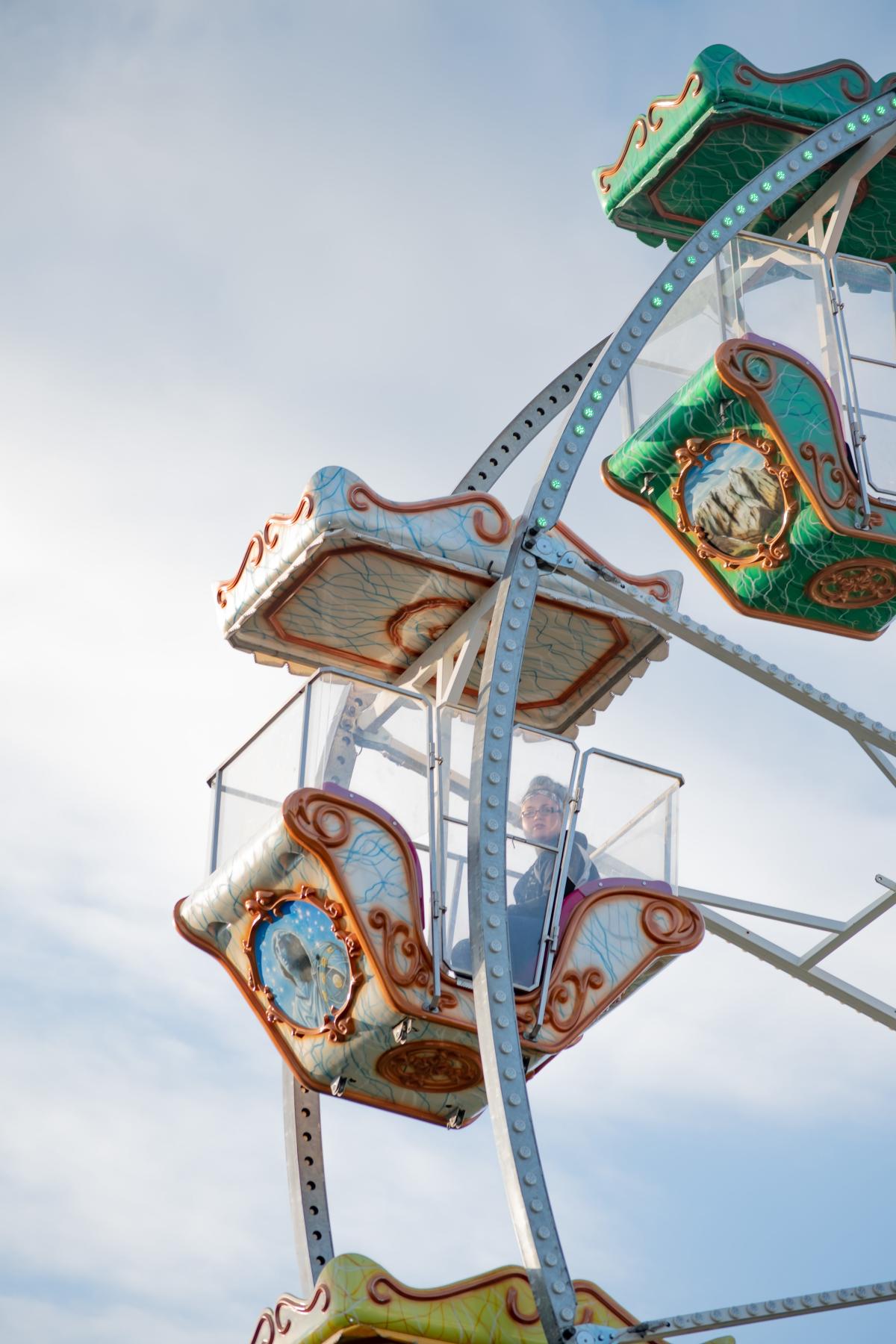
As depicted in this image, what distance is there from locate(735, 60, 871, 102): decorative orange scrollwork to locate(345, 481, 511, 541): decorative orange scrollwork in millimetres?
3329

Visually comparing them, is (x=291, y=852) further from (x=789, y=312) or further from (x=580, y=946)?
(x=789, y=312)

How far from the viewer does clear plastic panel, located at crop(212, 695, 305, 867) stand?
1345cm

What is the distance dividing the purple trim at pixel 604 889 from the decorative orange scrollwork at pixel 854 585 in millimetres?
2350

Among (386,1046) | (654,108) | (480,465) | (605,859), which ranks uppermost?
(654,108)

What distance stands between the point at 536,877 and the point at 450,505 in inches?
98.2

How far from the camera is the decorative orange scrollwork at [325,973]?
1297cm

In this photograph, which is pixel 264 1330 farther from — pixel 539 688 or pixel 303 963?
pixel 539 688

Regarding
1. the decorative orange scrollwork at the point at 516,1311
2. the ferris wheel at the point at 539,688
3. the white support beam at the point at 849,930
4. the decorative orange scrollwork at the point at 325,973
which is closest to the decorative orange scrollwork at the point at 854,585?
the ferris wheel at the point at 539,688

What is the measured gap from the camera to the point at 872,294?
14898 mm

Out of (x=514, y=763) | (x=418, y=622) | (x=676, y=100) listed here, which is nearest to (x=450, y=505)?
(x=418, y=622)

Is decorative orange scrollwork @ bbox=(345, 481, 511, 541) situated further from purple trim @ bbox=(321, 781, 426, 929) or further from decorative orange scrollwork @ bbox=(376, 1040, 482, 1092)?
decorative orange scrollwork @ bbox=(376, 1040, 482, 1092)

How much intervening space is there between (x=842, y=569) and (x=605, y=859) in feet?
8.17

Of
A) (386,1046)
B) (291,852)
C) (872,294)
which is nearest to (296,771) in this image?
(291,852)

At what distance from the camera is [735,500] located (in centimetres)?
1489
